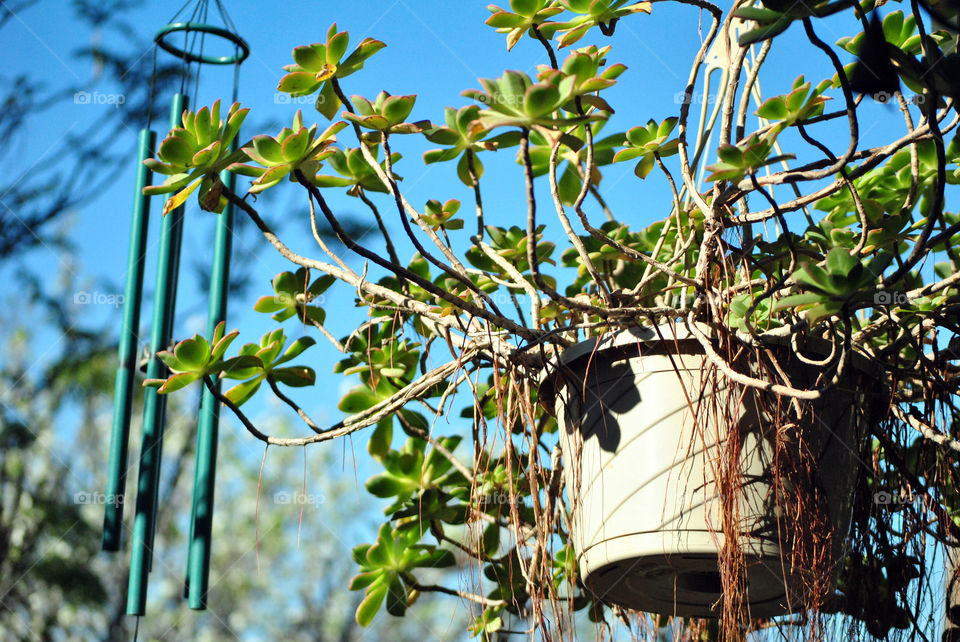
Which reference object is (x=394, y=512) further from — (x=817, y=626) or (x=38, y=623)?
(x=38, y=623)

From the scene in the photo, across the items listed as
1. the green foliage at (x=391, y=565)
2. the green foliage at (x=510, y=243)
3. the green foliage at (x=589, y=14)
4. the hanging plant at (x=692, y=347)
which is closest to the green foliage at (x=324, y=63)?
the hanging plant at (x=692, y=347)

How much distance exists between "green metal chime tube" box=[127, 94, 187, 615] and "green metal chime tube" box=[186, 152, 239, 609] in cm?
6

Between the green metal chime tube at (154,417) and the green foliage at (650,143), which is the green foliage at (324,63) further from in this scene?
the green metal chime tube at (154,417)

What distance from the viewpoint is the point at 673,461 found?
33.6 inches

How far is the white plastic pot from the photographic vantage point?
83cm

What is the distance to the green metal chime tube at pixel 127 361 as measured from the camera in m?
1.17

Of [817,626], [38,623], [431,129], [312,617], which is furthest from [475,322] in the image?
[312,617]

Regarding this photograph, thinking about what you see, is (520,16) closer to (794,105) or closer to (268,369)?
(794,105)

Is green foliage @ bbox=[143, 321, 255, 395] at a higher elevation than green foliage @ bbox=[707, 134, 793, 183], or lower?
lower

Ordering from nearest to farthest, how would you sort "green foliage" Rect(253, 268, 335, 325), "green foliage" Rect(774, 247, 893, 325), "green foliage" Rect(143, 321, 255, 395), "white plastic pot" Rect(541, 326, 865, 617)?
1. "green foliage" Rect(774, 247, 893, 325)
2. "white plastic pot" Rect(541, 326, 865, 617)
3. "green foliage" Rect(143, 321, 255, 395)
4. "green foliage" Rect(253, 268, 335, 325)

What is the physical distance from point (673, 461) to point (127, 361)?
34.6 inches

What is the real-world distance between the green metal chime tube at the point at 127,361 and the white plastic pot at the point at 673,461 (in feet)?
2.09

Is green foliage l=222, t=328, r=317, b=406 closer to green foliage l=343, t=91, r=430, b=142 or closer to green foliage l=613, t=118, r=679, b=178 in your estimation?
green foliage l=343, t=91, r=430, b=142

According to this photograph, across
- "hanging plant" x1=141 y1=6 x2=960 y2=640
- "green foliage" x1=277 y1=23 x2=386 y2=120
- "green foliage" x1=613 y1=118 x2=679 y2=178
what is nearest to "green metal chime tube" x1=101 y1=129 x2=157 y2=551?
"hanging plant" x1=141 y1=6 x2=960 y2=640
